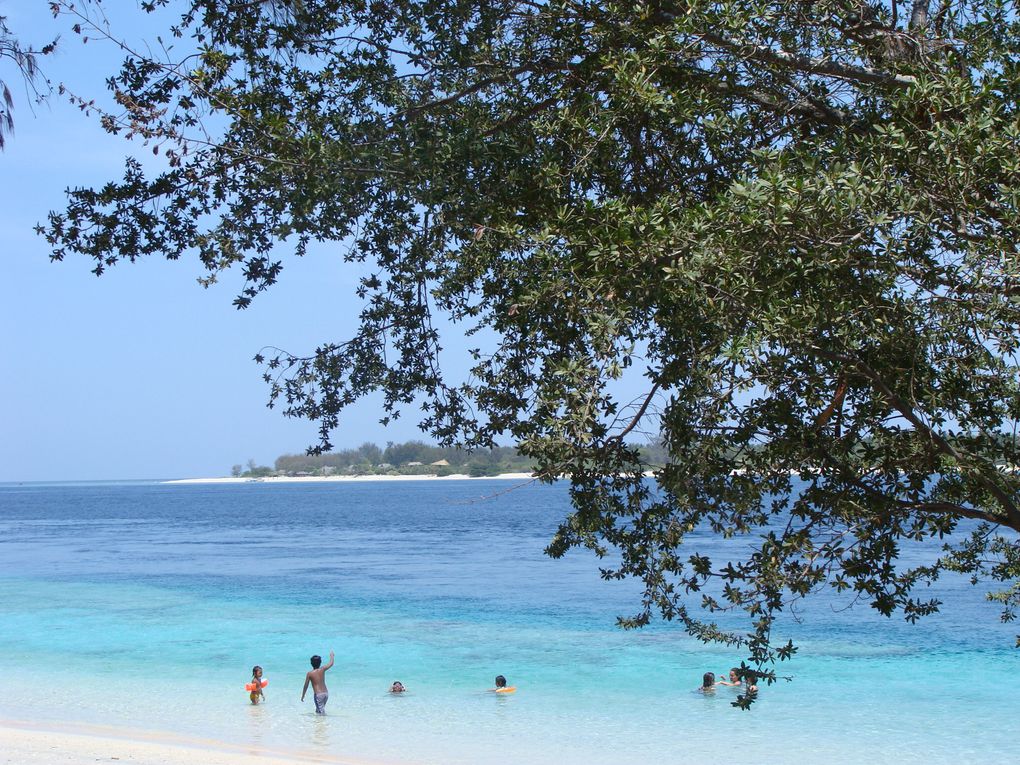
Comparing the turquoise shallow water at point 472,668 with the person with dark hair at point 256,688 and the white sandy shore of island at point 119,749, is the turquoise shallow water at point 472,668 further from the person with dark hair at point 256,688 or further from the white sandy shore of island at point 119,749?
the white sandy shore of island at point 119,749

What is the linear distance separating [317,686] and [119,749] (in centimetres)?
538

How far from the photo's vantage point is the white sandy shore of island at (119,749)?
14.3m

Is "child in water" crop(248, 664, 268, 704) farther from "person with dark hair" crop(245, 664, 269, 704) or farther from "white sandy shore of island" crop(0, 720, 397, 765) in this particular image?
"white sandy shore of island" crop(0, 720, 397, 765)

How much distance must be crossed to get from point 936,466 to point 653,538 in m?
1.69

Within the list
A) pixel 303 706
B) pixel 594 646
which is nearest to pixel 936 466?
pixel 303 706

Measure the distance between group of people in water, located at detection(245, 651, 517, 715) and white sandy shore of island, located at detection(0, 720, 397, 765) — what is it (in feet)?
8.87

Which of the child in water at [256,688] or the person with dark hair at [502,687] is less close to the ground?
the child in water at [256,688]

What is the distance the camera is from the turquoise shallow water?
19.0 m

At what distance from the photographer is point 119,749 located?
50.3ft

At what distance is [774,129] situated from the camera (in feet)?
24.9

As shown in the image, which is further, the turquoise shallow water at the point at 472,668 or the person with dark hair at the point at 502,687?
the person with dark hair at the point at 502,687

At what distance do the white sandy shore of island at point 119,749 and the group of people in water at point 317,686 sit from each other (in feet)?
8.87

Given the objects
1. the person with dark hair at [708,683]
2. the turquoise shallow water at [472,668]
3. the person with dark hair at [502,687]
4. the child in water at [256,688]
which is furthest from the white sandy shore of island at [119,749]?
the person with dark hair at [708,683]

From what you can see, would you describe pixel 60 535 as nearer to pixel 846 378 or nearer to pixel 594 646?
pixel 594 646
